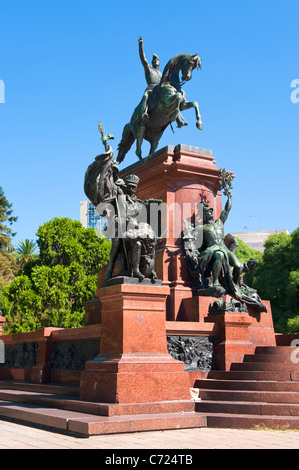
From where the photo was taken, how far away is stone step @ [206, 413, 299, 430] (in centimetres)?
814

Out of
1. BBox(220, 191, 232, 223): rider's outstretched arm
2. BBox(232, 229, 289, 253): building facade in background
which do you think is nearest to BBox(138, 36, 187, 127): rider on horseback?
BBox(220, 191, 232, 223): rider's outstretched arm

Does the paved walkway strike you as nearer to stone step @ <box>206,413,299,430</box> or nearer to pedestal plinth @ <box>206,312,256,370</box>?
stone step @ <box>206,413,299,430</box>

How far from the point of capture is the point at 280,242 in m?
37.8

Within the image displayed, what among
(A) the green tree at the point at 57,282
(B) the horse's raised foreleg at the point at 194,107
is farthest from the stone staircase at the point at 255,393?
(A) the green tree at the point at 57,282

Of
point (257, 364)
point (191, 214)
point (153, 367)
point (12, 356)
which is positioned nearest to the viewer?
point (153, 367)

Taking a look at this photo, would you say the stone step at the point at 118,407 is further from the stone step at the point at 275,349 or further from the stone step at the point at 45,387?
the stone step at the point at 275,349

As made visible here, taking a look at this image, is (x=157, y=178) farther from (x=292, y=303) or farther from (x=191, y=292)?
(x=292, y=303)

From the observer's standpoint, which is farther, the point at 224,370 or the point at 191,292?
the point at 191,292

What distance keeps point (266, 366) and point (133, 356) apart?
2.93 metres

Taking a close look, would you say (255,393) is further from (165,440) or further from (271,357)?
(165,440)

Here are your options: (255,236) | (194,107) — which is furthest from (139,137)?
(255,236)
